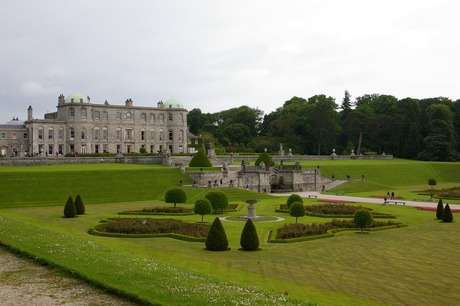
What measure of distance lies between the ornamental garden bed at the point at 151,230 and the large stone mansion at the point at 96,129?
4692 cm

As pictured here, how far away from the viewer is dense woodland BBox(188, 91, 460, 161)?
3730 inches

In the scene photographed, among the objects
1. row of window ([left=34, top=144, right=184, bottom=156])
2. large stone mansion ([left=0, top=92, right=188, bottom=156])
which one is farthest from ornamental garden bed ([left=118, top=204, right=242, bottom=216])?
row of window ([left=34, top=144, right=184, bottom=156])

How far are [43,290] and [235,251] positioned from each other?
433 inches

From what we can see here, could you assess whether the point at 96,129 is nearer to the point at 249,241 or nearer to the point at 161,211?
the point at 161,211

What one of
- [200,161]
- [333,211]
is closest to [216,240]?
[333,211]

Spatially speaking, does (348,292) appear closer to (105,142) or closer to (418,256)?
(418,256)

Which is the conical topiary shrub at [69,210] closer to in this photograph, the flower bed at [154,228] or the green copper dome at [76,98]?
the flower bed at [154,228]

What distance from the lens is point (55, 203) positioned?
4178 centimetres

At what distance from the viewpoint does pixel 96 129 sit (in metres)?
86.2

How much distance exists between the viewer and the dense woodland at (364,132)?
94750 mm

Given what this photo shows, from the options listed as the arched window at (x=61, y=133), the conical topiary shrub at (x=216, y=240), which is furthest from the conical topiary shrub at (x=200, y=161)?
the conical topiary shrub at (x=216, y=240)

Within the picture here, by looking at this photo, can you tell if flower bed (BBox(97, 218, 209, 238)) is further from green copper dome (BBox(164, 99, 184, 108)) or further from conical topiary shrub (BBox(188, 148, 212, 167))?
green copper dome (BBox(164, 99, 184, 108))

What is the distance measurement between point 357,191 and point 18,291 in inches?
1996

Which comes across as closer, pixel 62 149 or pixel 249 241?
pixel 249 241
